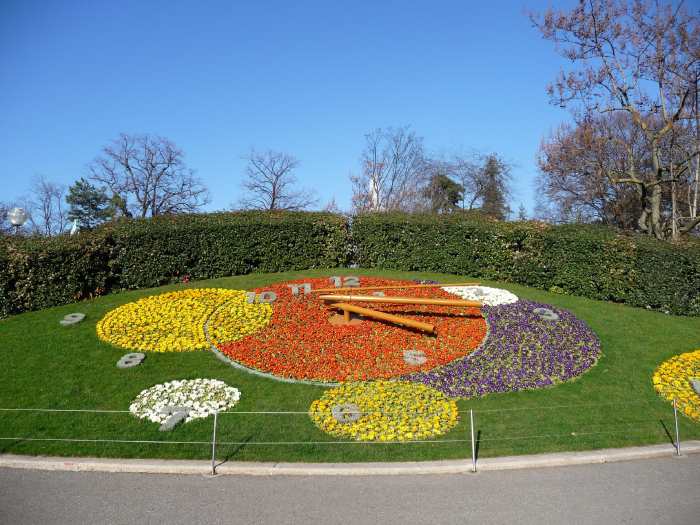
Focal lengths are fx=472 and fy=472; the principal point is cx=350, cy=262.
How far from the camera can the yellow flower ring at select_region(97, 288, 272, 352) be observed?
12.3 m

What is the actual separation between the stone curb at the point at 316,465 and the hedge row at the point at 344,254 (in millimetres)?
8940

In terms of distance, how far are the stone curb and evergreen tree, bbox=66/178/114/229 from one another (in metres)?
Answer: 38.0

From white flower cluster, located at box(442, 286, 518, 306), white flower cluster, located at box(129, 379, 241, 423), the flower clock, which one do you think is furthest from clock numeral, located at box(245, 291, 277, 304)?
white flower cluster, located at box(442, 286, 518, 306)

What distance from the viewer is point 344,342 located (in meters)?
11.9

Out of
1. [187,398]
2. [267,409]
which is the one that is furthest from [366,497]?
[187,398]

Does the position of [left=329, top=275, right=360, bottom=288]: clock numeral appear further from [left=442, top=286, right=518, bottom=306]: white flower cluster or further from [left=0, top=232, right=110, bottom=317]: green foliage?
[left=0, top=232, right=110, bottom=317]: green foliage

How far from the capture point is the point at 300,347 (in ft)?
38.5

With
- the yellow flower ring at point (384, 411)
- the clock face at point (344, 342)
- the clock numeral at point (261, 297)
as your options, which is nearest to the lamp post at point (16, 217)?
the clock face at point (344, 342)

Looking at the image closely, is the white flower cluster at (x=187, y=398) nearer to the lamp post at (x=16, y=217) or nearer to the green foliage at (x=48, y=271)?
the green foliage at (x=48, y=271)

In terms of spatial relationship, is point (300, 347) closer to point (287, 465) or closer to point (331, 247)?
point (287, 465)

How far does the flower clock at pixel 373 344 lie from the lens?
918 cm

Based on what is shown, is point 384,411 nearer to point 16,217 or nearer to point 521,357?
point 521,357

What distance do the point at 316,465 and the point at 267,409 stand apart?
2.18 meters

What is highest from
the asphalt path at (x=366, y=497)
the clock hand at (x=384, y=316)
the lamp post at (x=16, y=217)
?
the lamp post at (x=16, y=217)
